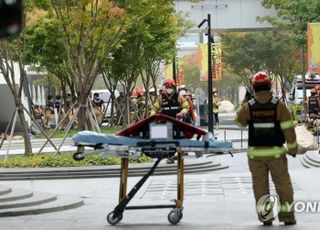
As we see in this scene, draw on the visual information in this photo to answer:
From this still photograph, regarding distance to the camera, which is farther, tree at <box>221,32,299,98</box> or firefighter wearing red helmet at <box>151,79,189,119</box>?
tree at <box>221,32,299,98</box>

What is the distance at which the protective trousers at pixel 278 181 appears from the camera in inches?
360

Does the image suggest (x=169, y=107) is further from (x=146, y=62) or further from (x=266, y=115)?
(x=146, y=62)

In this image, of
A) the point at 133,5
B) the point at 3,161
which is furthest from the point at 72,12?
the point at 3,161

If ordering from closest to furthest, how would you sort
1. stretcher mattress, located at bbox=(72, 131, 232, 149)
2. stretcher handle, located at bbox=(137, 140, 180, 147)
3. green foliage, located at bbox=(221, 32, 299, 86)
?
1. stretcher mattress, located at bbox=(72, 131, 232, 149)
2. stretcher handle, located at bbox=(137, 140, 180, 147)
3. green foliage, located at bbox=(221, 32, 299, 86)

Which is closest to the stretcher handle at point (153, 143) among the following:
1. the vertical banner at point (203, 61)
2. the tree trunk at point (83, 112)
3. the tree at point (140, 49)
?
the tree trunk at point (83, 112)

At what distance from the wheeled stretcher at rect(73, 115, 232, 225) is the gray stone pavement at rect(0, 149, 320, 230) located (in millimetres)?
371

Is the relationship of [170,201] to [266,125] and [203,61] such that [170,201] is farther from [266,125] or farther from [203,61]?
[203,61]

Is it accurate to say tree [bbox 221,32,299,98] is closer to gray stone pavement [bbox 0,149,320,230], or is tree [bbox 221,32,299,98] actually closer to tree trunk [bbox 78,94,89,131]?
tree trunk [bbox 78,94,89,131]

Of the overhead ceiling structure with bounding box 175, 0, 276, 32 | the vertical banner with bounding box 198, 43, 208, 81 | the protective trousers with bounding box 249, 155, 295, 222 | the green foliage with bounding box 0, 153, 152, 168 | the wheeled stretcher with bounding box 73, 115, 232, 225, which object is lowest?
the green foliage with bounding box 0, 153, 152, 168

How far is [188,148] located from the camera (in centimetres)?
952

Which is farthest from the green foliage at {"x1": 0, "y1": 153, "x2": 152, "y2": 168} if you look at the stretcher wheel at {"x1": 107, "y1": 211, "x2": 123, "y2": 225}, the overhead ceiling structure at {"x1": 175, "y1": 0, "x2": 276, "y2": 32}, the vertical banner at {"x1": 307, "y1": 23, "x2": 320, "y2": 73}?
the overhead ceiling structure at {"x1": 175, "y1": 0, "x2": 276, "y2": 32}

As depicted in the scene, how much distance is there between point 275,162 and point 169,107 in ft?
22.6

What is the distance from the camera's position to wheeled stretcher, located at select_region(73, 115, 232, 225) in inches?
370

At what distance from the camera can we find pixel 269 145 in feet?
30.1
